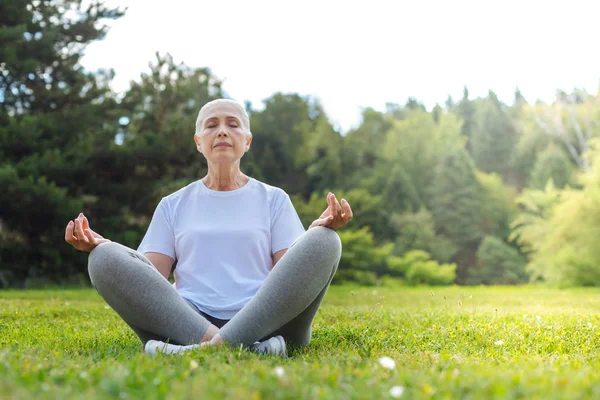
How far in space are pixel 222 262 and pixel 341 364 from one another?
109cm

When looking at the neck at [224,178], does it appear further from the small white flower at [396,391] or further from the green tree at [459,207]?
the green tree at [459,207]

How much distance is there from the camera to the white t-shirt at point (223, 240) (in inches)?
139

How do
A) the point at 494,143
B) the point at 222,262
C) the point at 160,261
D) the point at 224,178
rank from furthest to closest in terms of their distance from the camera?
the point at 494,143
the point at 224,178
the point at 160,261
the point at 222,262

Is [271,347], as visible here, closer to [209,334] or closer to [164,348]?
[209,334]

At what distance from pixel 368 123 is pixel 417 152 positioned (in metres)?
3.50

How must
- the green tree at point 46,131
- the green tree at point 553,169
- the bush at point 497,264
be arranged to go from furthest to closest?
the green tree at point 553,169 → the bush at point 497,264 → the green tree at point 46,131

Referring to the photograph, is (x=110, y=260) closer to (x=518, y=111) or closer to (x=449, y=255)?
(x=449, y=255)

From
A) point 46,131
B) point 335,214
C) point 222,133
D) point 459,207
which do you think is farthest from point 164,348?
point 459,207

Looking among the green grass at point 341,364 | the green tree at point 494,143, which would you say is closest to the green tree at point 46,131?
the green grass at point 341,364

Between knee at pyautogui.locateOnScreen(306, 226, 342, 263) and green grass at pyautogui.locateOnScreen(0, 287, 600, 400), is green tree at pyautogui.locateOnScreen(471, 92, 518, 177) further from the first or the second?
knee at pyautogui.locateOnScreen(306, 226, 342, 263)

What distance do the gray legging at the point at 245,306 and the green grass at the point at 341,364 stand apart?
191 millimetres

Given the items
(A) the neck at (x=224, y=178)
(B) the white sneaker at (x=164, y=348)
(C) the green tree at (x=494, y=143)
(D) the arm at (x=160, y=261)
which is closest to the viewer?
(B) the white sneaker at (x=164, y=348)

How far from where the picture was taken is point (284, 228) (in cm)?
366

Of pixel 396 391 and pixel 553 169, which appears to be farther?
pixel 553 169
